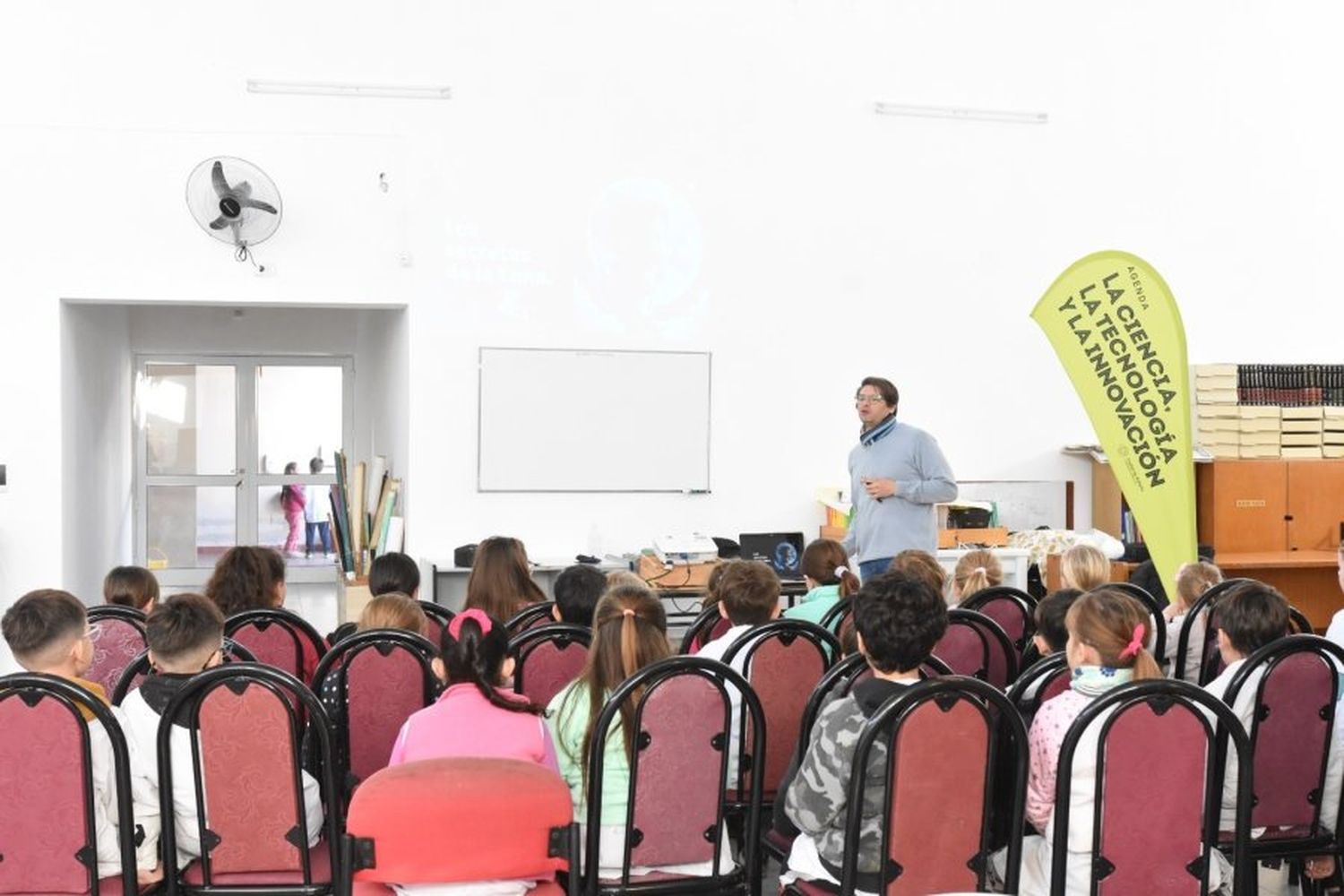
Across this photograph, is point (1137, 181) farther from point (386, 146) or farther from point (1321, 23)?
point (386, 146)

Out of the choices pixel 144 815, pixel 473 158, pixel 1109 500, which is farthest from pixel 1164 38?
pixel 144 815

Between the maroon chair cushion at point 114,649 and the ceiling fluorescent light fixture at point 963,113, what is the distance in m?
5.72

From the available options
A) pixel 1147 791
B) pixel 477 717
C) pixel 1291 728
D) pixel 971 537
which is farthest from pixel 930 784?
pixel 971 537

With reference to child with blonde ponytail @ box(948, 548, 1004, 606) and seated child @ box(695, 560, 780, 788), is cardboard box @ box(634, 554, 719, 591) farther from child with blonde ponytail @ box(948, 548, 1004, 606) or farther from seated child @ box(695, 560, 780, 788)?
seated child @ box(695, 560, 780, 788)

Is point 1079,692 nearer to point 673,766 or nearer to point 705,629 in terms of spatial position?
point 673,766

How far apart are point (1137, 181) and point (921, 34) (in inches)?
64.5

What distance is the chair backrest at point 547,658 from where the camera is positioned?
3775 mm

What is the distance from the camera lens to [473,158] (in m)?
8.07

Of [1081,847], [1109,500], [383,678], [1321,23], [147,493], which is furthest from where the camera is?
[147,493]

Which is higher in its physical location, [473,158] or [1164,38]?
[1164,38]

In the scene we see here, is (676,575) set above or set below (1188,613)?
below

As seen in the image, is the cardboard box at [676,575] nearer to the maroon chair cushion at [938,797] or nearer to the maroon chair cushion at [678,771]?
the maroon chair cushion at [678,771]

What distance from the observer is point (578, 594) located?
416cm

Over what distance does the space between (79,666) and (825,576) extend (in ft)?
8.19
